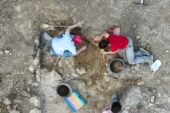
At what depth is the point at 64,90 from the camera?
17.0 ft

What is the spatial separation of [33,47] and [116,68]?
111 centimetres

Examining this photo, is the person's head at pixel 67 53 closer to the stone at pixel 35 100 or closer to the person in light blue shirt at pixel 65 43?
the person in light blue shirt at pixel 65 43

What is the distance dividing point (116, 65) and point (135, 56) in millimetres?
276

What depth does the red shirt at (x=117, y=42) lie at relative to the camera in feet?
15.8

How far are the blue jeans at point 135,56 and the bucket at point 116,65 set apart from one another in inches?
4.1

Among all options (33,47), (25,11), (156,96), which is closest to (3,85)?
(33,47)

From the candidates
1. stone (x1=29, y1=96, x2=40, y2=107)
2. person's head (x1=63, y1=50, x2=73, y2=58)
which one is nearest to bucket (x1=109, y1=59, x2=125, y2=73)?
person's head (x1=63, y1=50, x2=73, y2=58)

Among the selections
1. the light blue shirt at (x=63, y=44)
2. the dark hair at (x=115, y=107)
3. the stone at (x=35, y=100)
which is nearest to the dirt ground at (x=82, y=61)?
the stone at (x=35, y=100)

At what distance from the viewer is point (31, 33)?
514cm

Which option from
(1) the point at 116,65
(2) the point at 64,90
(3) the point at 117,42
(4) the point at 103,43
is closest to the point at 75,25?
(4) the point at 103,43

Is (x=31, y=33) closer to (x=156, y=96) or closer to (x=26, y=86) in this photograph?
(x=26, y=86)

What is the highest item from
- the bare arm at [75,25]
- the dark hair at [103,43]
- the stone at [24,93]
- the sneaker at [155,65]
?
the bare arm at [75,25]

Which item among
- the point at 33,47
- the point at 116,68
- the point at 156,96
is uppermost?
the point at 33,47

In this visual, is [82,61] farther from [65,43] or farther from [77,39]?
[65,43]
